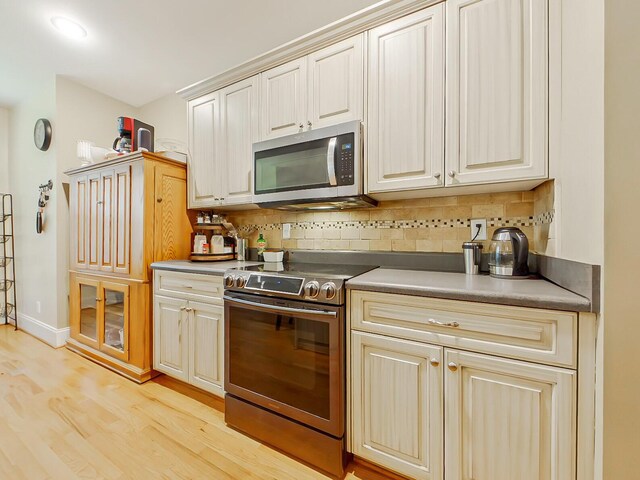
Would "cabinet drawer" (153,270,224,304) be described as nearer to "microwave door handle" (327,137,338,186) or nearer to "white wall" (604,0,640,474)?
"microwave door handle" (327,137,338,186)

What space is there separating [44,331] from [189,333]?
228cm

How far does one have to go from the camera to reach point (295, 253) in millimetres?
2207

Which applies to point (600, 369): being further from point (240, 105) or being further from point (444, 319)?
point (240, 105)

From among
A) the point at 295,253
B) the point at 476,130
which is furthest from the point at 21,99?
the point at 476,130

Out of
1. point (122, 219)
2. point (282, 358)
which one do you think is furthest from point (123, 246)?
point (282, 358)

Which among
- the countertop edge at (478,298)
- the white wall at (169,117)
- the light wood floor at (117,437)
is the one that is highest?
the white wall at (169,117)

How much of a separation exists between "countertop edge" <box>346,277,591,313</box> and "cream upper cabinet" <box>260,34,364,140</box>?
3.27 ft

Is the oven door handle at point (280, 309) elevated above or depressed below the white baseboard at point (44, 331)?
above

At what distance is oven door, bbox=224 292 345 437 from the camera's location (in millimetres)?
1306

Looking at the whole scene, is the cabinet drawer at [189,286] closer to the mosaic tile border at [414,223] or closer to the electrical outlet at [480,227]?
the mosaic tile border at [414,223]

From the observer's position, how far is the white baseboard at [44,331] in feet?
9.10

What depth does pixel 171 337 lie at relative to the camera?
1.99 metres

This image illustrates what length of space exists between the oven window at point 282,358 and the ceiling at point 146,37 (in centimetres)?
202

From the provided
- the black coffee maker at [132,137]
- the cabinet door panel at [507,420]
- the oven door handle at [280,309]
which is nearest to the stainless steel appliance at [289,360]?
the oven door handle at [280,309]
